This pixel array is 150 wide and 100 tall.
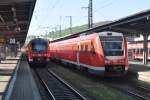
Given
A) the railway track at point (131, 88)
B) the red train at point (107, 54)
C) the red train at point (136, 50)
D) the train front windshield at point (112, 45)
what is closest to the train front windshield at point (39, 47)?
the railway track at point (131, 88)

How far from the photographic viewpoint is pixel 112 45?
21734 mm

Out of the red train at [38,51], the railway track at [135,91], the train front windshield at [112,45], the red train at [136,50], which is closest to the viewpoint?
the railway track at [135,91]

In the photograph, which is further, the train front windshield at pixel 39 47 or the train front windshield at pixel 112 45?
the train front windshield at pixel 39 47

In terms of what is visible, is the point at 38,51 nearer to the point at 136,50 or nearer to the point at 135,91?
the point at 135,91

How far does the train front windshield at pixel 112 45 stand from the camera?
2140 cm

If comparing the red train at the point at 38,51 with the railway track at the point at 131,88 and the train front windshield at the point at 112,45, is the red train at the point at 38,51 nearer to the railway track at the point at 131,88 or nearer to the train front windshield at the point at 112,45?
the railway track at the point at 131,88

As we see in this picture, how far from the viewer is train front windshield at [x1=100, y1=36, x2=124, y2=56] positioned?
21.4 metres

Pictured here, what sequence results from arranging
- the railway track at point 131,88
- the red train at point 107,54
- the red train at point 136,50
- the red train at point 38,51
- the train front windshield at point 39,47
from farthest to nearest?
the red train at point 136,50 → the train front windshield at point 39,47 → the red train at point 38,51 → the red train at point 107,54 → the railway track at point 131,88

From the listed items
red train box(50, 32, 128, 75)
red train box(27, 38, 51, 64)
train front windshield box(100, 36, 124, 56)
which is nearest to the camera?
red train box(50, 32, 128, 75)

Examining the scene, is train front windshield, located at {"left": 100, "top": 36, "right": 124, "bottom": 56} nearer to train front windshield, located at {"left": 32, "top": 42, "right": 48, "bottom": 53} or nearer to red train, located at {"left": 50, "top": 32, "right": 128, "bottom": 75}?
red train, located at {"left": 50, "top": 32, "right": 128, "bottom": 75}

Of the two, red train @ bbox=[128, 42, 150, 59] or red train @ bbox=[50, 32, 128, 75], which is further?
red train @ bbox=[128, 42, 150, 59]

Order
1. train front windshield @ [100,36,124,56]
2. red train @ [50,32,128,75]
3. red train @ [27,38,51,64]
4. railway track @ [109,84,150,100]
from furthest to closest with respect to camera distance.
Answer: red train @ [27,38,51,64]
train front windshield @ [100,36,124,56]
red train @ [50,32,128,75]
railway track @ [109,84,150,100]

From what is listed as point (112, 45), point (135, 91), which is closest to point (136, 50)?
point (112, 45)

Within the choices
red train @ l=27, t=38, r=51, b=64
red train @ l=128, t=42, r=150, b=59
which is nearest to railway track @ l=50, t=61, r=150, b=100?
red train @ l=27, t=38, r=51, b=64
